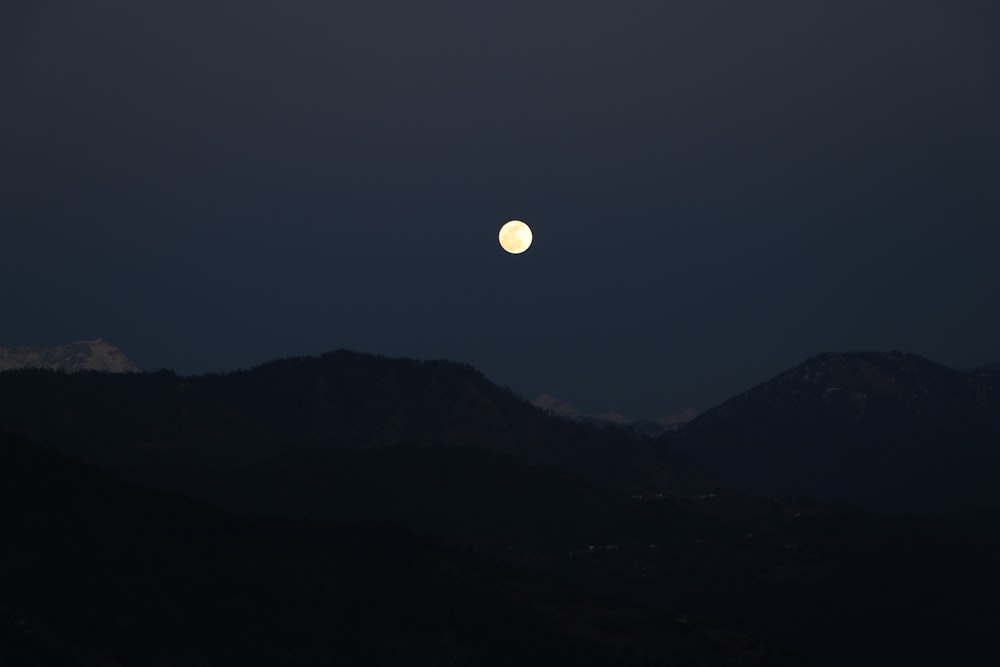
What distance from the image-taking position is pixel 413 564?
197 meters

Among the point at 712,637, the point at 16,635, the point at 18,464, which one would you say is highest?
the point at 18,464

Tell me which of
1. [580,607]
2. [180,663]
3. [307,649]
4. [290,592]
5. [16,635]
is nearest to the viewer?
[16,635]

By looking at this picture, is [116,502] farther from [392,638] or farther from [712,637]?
[712,637]

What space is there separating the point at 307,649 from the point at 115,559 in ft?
96.1

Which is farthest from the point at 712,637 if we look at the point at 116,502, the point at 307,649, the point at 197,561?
the point at 116,502

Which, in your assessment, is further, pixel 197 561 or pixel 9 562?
pixel 197 561

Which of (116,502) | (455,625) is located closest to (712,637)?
(455,625)

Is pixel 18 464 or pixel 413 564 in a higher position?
pixel 18 464

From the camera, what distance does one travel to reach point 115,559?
176125mm

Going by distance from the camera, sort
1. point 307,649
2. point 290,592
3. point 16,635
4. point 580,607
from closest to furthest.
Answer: point 16,635
point 307,649
point 290,592
point 580,607

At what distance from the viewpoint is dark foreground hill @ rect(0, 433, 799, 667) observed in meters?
160

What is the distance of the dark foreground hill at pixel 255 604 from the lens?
160500 millimetres

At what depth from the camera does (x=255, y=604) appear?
571 feet

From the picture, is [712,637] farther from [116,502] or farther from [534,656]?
[116,502]
